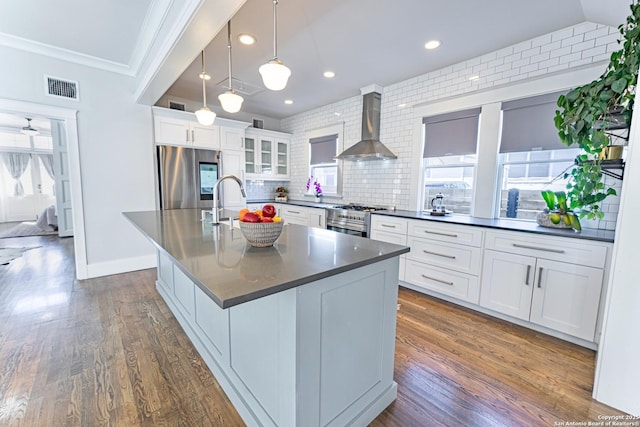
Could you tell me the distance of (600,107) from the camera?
1687 millimetres

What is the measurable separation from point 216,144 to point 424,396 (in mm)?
4271

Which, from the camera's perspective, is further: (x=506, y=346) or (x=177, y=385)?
(x=506, y=346)

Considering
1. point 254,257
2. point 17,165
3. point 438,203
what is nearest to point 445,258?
point 438,203

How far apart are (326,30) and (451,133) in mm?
1903

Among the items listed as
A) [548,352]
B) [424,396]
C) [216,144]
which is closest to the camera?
[424,396]

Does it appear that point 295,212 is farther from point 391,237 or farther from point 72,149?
point 72,149

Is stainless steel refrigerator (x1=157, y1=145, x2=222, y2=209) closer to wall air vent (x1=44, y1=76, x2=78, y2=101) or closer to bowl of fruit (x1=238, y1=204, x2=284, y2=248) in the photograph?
wall air vent (x1=44, y1=76, x2=78, y2=101)

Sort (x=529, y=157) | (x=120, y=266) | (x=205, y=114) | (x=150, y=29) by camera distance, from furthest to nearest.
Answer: (x=120, y=266) → (x=529, y=157) → (x=205, y=114) → (x=150, y=29)

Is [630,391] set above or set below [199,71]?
below

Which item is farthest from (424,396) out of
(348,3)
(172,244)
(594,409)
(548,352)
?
(348,3)

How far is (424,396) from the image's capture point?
1.61 meters

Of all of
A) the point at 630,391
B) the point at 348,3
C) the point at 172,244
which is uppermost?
the point at 348,3

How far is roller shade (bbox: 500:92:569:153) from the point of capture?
2.55 metres

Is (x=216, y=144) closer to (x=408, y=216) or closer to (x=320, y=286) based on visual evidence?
(x=408, y=216)
